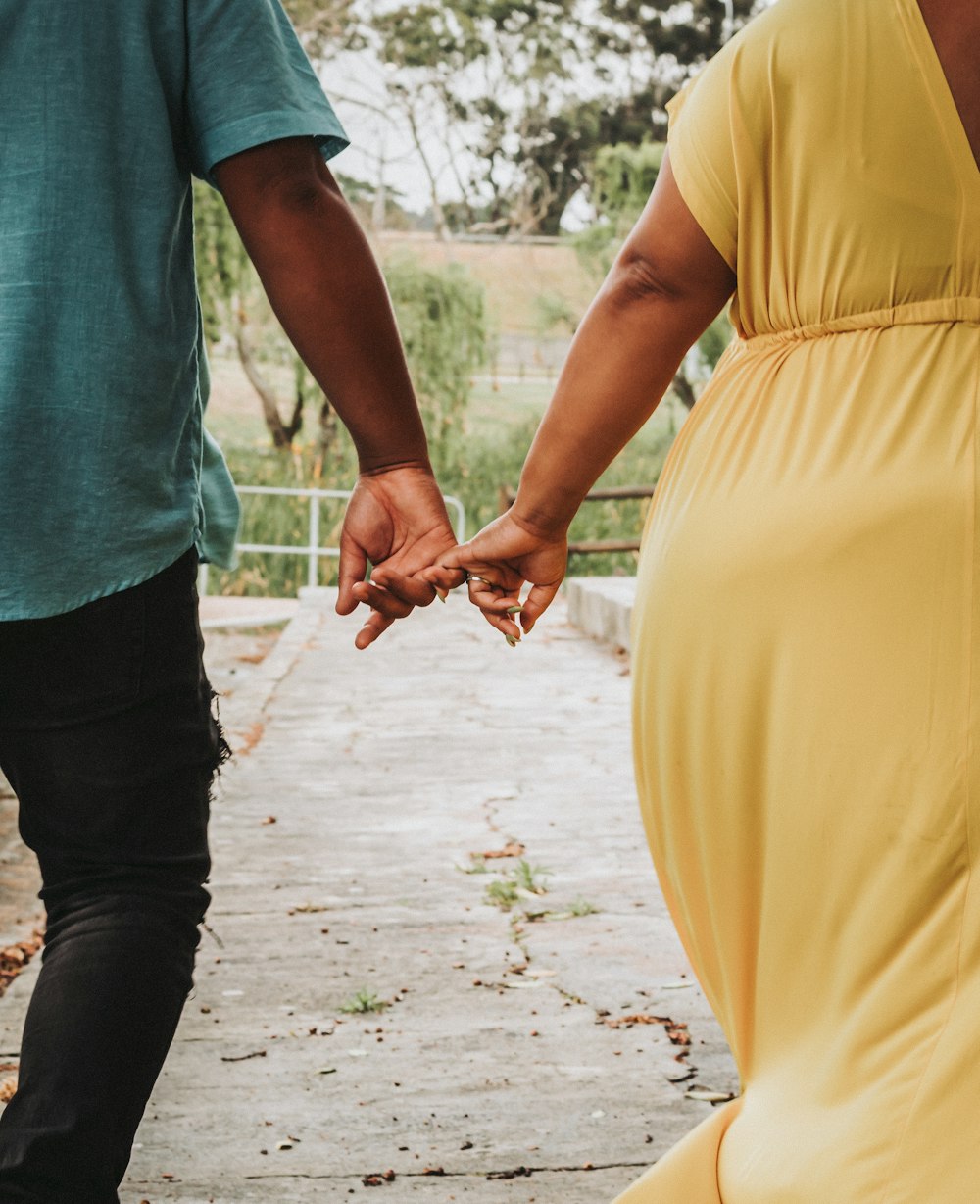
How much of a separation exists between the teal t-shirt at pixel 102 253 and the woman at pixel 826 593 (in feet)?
1.66

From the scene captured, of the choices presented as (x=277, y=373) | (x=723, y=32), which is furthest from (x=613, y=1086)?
(x=723, y=32)

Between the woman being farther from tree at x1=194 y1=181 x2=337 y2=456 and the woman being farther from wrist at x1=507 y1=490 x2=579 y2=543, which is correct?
tree at x1=194 y1=181 x2=337 y2=456

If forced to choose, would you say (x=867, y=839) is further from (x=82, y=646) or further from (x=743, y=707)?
(x=82, y=646)

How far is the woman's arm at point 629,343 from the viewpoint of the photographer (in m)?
1.84

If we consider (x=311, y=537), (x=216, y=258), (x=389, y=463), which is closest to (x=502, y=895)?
(x=389, y=463)

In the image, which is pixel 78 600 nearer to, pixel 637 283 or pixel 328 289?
pixel 328 289

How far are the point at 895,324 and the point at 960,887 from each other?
60cm

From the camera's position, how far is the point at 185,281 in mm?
1782

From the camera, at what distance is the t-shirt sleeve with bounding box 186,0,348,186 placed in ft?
5.61

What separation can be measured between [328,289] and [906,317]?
0.65 meters

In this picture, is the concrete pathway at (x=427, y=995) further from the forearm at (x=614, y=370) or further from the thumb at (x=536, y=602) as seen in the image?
the forearm at (x=614, y=370)

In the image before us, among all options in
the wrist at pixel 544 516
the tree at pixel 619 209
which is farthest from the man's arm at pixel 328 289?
the tree at pixel 619 209

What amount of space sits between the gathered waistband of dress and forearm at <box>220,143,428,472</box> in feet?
1.63

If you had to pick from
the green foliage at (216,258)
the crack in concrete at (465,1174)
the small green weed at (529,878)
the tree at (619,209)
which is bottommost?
the tree at (619,209)
